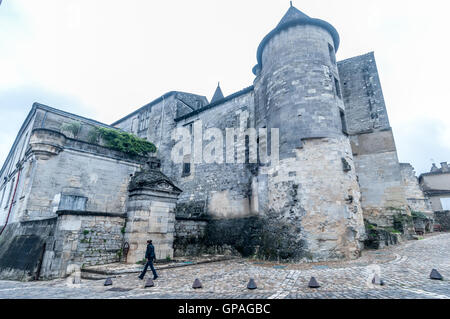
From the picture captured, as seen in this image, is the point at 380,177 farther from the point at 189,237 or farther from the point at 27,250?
the point at 27,250

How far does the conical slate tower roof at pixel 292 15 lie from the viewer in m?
11.8

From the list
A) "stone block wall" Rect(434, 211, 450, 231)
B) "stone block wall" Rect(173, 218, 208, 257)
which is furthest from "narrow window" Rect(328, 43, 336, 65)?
"stone block wall" Rect(434, 211, 450, 231)

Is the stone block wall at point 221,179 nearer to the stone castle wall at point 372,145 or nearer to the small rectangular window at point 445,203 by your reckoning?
the stone castle wall at point 372,145

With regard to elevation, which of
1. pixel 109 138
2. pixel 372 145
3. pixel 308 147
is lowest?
pixel 308 147

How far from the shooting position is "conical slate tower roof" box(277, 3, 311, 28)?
464 inches

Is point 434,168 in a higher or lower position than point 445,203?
higher

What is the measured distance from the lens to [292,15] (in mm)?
12320

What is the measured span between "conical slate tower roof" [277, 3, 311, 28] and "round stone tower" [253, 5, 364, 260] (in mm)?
58

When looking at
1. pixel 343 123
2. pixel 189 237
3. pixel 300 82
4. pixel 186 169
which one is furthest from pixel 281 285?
pixel 186 169

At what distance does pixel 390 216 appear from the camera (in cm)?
1252

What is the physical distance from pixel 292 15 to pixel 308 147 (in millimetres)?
7219

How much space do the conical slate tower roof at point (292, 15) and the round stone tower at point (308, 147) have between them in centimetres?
6
